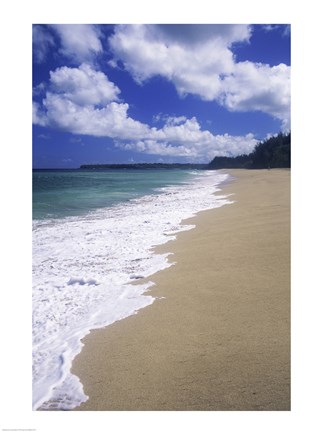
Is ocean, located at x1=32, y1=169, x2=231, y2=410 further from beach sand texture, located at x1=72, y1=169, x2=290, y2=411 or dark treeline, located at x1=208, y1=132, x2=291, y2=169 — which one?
dark treeline, located at x1=208, y1=132, x2=291, y2=169

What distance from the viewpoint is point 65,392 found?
5.67 feet

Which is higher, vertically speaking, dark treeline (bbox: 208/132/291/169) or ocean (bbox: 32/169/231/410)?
dark treeline (bbox: 208/132/291/169)

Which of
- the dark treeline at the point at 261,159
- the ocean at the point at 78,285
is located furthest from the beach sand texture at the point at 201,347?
the dark treeline at the point at 261,159

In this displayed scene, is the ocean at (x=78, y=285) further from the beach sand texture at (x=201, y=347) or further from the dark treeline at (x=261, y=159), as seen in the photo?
the dark treeline at (x=261, y=159)

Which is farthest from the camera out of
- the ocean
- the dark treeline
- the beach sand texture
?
the dark treeline

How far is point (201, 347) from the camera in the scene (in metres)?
1.89

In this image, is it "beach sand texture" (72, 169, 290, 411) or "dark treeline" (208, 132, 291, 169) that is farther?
"dark treeline" (208, 132, 291, 169)

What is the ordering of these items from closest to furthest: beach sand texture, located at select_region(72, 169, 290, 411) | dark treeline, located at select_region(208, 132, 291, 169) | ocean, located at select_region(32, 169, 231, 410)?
beach sand texture, located at select_region(72, 169, 290, 411) < ocean, located at select_region(32, 169, 231, 410) < dark treeline, located at select_region(208, 132, 291, 169)

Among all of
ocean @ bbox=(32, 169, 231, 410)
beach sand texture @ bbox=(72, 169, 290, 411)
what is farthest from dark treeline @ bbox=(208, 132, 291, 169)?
beach sand texture @ bbox=(72, 169, 290, 411)

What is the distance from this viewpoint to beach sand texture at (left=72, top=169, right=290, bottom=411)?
5.48ft

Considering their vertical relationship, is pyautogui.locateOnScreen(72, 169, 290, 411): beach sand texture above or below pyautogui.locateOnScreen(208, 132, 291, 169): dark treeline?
below

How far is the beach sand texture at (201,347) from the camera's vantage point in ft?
5.48

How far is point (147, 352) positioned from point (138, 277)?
114 cm
